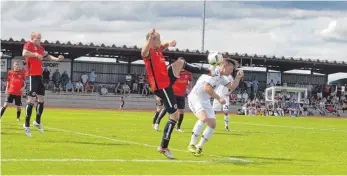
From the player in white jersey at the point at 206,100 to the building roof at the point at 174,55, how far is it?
4506 cm

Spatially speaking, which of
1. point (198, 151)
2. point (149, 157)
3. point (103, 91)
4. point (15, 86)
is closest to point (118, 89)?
point (103, 91)

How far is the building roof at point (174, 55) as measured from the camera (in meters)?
60.0

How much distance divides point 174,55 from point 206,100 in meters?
53.4

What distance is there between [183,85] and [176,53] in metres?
44.6

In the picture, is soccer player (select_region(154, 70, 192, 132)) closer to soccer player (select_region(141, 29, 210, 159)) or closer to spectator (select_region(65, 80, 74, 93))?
soccer player (select_region(141, 29, 210, 159))

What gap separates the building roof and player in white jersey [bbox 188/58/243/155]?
45055 mm

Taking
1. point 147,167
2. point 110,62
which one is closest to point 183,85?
point 147,167

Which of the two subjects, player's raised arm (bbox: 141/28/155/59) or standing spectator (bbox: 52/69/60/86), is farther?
standing spectator (bbox: 52/69/60/86)

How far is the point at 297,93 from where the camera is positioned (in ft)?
212

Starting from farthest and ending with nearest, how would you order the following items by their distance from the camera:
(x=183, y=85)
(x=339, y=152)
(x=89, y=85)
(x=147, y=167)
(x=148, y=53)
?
(x=89, y=85) → (x=183, y=85) → (x=339, y=152) → (x=148, y=53) → (x=147, y=167)

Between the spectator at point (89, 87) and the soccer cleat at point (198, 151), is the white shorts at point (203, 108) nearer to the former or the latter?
the soccer cleat at point (198, 151)

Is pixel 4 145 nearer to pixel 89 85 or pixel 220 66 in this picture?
pixel 220 66

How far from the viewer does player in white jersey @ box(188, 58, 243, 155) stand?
13773 millimetres

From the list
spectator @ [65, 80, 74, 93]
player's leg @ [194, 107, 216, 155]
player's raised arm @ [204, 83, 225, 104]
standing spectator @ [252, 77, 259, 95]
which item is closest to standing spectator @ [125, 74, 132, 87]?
spectator @ [65, 80, 74, 93]
